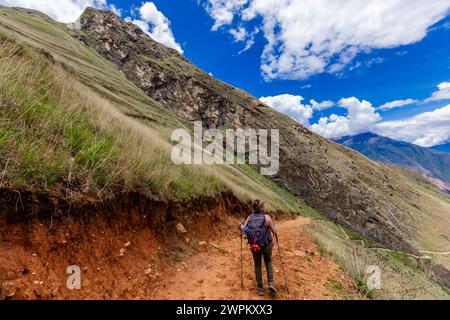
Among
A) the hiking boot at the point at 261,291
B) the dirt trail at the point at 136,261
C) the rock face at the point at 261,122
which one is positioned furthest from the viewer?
the rock face at the point at 261,122

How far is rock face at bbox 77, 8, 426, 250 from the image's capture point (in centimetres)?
6150

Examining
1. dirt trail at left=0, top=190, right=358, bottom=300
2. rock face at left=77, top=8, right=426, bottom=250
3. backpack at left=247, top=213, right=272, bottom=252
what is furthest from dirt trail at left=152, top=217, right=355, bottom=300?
rock face at left=77, top=8, right=426, bottom=250

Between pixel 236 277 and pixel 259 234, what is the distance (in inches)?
72.5

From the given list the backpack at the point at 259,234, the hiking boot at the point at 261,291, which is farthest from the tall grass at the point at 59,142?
the hiking boot at the point at 261,291

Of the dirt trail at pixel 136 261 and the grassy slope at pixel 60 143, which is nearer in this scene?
the dirt trail at pixel 136 261

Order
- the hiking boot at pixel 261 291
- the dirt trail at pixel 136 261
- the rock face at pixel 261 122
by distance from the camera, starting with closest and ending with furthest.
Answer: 1. the dirt trail at pixel 136 261
2. the hiking boot at pixel 261 291
3. the rock face at pixel 261 122

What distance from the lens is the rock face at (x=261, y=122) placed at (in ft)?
202

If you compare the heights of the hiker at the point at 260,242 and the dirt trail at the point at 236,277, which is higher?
the hiker at the point at 260,242

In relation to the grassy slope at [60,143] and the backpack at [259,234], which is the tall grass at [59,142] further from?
the backpack at [259,234]

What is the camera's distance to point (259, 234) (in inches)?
283

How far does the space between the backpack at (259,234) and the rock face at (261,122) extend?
55.8 meters

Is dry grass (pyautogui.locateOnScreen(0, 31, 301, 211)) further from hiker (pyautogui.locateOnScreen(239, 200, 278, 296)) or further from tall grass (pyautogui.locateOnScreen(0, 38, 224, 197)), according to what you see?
hiker (pyautogui.locateOnScreen(239, 200, 278, 296))

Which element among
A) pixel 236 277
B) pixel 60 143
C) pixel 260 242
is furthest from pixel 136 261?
→ pixel 60 143

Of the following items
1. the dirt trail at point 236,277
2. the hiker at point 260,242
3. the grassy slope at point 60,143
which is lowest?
the dirt trail at point 236,277
